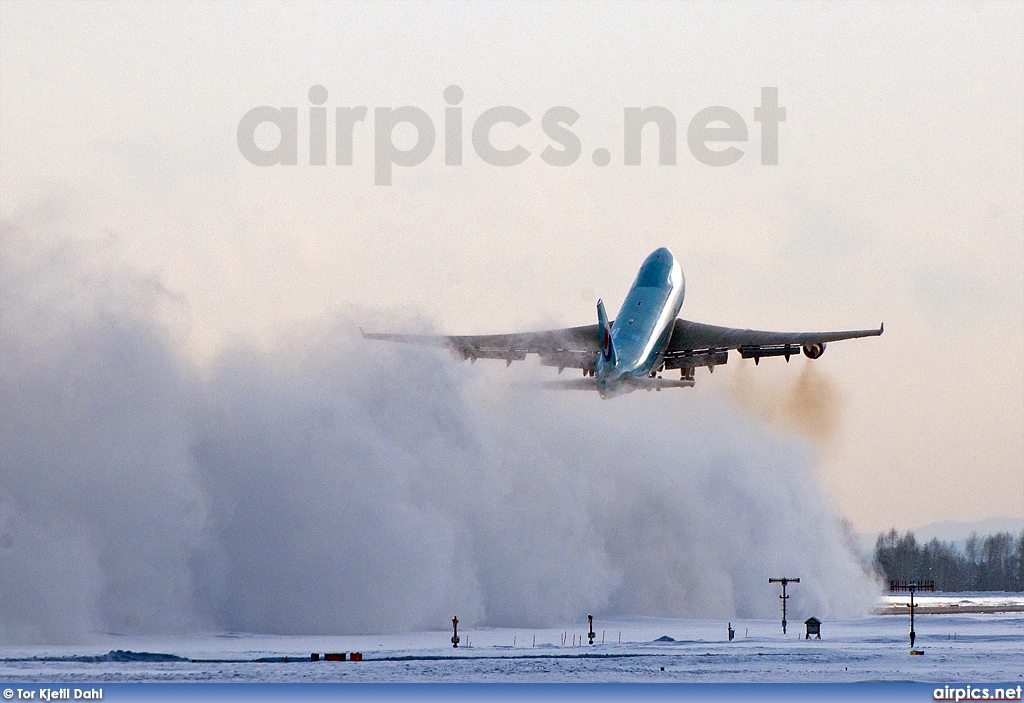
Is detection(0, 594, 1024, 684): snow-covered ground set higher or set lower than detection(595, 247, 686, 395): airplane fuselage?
lower

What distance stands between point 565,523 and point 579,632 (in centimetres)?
1911

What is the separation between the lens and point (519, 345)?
393 ft

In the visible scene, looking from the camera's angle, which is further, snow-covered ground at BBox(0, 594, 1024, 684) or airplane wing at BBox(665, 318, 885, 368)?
airplane wing at BBox(665, 318, 885, 368)

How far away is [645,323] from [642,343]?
10.1ft

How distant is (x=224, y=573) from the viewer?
116375mm

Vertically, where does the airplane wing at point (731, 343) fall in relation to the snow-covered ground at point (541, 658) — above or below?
above

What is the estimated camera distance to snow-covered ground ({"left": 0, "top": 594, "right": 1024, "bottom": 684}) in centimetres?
8181

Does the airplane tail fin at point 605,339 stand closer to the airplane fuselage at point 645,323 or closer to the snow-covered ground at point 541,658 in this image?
the airplane fuselage at point 645,323

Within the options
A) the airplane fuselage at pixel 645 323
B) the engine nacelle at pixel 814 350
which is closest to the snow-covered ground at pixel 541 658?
the airplane fuselage at pixel 645 323

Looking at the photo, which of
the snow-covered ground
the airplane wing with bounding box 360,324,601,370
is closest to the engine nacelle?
the airplane wing with bounding box 360,324,601,370

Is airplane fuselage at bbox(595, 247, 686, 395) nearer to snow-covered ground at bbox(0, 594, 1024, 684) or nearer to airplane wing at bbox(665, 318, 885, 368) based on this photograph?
airplane wing at bbox(665, 318, 885, 368)

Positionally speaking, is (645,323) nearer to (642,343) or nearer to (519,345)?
(642,343)

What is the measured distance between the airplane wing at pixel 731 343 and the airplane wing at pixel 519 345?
5765 mm

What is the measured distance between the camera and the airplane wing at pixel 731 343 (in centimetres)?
11594
